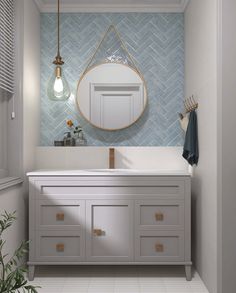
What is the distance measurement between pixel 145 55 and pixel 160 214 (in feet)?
5.26

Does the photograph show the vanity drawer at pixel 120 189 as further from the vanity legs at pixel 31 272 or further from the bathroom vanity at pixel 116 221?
the vanity legs at pixel 31 272

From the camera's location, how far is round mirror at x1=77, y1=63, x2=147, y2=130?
12.6ft

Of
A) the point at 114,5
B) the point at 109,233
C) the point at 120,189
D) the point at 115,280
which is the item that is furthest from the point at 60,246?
the point at 114,5

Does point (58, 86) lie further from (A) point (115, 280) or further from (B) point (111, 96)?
(A) point (115, 280)

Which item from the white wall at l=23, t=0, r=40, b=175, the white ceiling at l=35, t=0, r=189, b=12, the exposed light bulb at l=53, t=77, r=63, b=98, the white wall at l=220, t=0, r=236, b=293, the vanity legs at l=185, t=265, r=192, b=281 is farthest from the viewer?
the white ceiling at l=35, t=0, r=189, b=12

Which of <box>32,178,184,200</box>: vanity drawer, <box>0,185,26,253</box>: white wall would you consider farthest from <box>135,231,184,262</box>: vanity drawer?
<box>0,185,26,253</box>: white wall

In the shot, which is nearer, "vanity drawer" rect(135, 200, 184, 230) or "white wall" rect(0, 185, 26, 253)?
"white wall" rect(0, 185, 26, 253)

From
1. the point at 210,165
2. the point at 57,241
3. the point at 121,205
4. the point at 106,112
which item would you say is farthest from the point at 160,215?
the point at 106,112

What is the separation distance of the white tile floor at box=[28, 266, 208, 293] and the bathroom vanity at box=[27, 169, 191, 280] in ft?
0.46

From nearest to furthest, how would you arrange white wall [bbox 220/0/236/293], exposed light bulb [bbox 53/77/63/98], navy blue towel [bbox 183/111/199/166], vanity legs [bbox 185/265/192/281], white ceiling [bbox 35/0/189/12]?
white wall [bbox 220/0/236/293], vanity legs [bbox 185/265/192/281], navy blue towel [bbox 183/111/199/166], exposed light bulb [bbox 53/77/63/98], white ceiling [bbox 35/0/189/12]

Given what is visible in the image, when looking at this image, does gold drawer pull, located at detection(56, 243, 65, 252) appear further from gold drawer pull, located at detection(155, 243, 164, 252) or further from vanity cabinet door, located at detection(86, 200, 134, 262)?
gold drawer pull, located at detection(155, 243, 164, 252)

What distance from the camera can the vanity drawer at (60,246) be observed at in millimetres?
3184

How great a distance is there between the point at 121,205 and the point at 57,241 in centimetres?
59

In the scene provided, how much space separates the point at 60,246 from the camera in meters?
3.18
